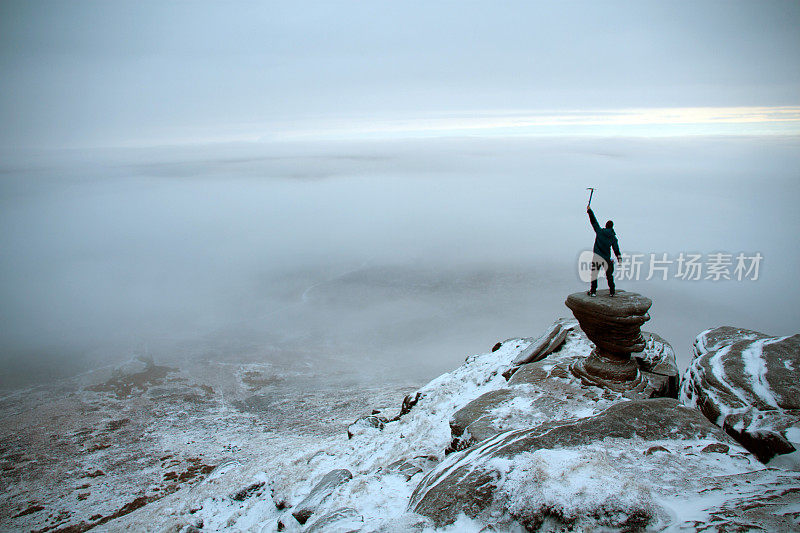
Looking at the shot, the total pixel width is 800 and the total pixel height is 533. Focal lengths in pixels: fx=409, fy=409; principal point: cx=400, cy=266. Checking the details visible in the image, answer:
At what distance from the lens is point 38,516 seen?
23.7 meters

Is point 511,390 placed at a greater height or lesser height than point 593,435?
lesser

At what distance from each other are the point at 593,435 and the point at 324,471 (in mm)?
10537

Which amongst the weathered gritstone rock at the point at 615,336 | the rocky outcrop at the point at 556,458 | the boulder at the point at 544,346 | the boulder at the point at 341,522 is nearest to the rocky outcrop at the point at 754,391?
the rocky outcrop at the point at 556,458

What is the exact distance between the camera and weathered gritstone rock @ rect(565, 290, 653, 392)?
13.9 meters

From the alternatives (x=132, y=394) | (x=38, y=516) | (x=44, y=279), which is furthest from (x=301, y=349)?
(x=44, y=279)

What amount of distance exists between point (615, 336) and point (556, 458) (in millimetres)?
7649

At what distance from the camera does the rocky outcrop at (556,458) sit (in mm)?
7172

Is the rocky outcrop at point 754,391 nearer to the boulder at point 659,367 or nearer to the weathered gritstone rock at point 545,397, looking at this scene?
the boulder at point 659,367

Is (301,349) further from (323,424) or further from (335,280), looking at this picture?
(335,280)

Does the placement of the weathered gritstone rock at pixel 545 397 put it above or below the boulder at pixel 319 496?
above

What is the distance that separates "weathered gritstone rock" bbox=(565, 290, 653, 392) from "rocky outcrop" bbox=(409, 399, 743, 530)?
3.23 metres

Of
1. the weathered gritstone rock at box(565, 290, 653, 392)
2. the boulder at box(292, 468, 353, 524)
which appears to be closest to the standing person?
the weathered gritstone rock at box(565, 290, 653, 392)

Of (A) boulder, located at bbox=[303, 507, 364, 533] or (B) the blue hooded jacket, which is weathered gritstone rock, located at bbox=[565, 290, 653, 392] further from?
(A) boulder, located at bbox=[303, 507, 364, 533]

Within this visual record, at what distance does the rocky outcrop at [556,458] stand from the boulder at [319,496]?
383cm
